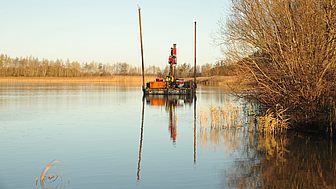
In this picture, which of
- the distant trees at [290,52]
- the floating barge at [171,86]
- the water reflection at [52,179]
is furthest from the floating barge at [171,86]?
the water reflection at [52,179]

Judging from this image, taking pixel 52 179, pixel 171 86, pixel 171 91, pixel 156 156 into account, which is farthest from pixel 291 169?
pixel 171 86

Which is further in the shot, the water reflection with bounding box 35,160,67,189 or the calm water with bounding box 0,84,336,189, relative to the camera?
the calm water with bounding box 0,84,336,189

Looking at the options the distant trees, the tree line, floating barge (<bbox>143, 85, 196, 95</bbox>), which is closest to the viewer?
the distant trees

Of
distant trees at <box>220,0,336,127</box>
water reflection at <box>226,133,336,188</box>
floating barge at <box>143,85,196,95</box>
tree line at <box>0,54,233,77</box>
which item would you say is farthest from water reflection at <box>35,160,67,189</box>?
tree line at <box>0,54,233,77</box>

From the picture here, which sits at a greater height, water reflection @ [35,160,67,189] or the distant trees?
the distant trees

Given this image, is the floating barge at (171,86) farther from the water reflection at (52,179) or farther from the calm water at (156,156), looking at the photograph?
the water reflection at (52,179)

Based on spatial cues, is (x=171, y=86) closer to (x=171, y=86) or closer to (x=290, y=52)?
(x=171, y=86)

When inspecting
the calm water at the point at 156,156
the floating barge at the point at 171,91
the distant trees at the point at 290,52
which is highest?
the distant trees at the point at 290,52

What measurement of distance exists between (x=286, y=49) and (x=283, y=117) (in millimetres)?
2412

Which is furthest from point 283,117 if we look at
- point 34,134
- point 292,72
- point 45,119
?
point 45,119

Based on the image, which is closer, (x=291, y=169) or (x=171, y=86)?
(x=291, y=169)

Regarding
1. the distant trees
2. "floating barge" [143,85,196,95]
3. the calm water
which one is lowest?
the calm water

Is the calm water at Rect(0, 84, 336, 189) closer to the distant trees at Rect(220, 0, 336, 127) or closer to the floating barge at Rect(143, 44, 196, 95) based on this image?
the distant trees at Rect(220, 0, 336, 127)

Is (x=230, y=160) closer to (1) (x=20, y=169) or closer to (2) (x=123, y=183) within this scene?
(2) (x=123, y=183)
